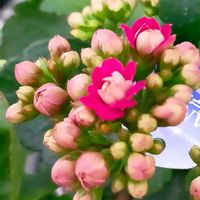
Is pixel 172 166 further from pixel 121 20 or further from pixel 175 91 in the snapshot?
pixel 121 20

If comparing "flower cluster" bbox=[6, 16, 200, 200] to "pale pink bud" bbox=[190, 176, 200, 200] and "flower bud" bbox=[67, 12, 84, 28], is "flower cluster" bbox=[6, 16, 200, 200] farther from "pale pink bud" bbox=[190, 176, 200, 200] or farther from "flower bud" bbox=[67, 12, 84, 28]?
"flower bud" bbox=[67, 12, 84, 28]

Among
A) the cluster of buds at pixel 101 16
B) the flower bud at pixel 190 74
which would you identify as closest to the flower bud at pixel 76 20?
the cluster of buds at pixel 101 16

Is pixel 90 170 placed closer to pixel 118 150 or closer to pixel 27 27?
pixel 118 150

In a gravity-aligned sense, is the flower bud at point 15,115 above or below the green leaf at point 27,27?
above

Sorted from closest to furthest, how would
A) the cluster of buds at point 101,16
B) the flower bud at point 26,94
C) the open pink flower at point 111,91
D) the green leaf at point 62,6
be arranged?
the open pink flower at point 111,91
the flower bud at point 26,94
the cluster of buds at point 101,16
the green leaf at point 62,6

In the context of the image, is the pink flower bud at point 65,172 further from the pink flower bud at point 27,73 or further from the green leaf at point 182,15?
the green leaf at point 182,15

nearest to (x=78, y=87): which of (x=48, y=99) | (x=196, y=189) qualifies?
(x=48, y=99)
